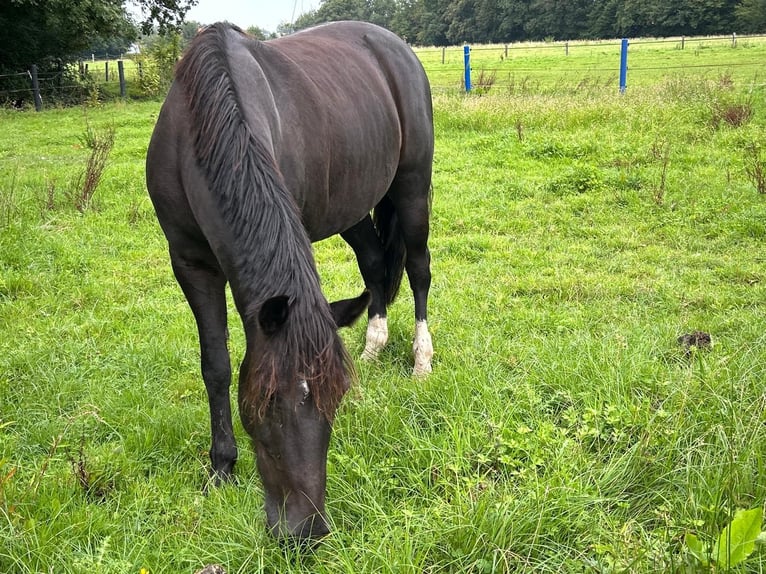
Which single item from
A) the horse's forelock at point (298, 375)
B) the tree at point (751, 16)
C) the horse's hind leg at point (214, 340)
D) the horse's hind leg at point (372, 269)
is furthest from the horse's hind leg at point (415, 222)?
the tree at point (751, 16)

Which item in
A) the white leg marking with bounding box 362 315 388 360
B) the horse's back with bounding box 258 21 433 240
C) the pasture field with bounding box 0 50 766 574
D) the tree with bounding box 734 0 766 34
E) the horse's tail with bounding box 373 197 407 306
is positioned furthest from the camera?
the tree with bounding box 734 0 766 34

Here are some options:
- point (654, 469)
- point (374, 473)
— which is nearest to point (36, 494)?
point (374, 473)

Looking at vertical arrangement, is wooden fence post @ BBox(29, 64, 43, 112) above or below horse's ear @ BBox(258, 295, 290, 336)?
above

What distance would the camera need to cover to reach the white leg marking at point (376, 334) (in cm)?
414

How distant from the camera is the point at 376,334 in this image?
164 inches

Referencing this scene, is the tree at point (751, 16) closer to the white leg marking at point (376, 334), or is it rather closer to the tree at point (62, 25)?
the tree at point (62, 25)

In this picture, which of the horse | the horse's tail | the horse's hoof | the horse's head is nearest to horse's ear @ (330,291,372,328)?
the horse

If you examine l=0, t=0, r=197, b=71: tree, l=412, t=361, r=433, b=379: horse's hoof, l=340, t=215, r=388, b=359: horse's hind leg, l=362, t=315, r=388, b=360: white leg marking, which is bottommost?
l=412, t=361, r=433, b=379: horse's hoof

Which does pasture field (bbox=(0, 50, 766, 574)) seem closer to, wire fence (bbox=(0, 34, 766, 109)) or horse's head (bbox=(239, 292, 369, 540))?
horse's head (bbox=(239, 292, 369, 540))

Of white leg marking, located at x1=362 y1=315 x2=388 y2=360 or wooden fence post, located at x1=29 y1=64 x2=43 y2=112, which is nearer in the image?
white leg marking, located at x1=362 y1=315 x2=388 y2=360

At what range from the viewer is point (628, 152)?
28.1 feet

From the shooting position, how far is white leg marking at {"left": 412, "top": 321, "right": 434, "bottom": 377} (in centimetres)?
379

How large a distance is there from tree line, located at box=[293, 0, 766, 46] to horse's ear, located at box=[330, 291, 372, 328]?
128ft

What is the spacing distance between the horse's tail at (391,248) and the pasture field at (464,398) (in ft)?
1.07
